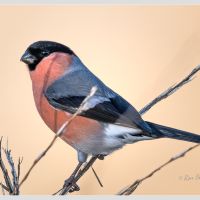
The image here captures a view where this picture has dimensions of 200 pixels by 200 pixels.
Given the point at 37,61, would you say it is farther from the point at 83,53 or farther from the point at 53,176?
the point at 53,176

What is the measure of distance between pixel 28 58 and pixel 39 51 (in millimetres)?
47

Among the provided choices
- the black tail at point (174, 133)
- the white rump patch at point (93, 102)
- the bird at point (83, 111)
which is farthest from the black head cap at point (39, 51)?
the black tail at point (174, 133)

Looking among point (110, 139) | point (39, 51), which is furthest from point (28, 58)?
point (110, 139)

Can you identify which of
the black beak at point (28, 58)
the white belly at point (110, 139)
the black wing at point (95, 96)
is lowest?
the white belly at point (110, 139)

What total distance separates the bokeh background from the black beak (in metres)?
0.03

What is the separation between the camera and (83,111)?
3.76 ft

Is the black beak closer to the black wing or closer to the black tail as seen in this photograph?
the black wing

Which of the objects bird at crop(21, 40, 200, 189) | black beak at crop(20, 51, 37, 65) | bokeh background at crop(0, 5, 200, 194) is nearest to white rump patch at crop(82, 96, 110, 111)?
bird at crop(21, 40, 200, 189)

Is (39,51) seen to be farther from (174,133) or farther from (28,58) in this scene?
(174,133)

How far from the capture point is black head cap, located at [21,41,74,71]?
122 cm

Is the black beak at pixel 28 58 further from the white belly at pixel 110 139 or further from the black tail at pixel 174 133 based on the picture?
the black tail at pixel 174 133

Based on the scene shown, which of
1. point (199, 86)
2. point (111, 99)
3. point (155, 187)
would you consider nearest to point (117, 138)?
point (111, 99)

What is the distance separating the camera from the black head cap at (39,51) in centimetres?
122

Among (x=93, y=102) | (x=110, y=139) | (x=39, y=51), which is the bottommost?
(x=110, y=139)
